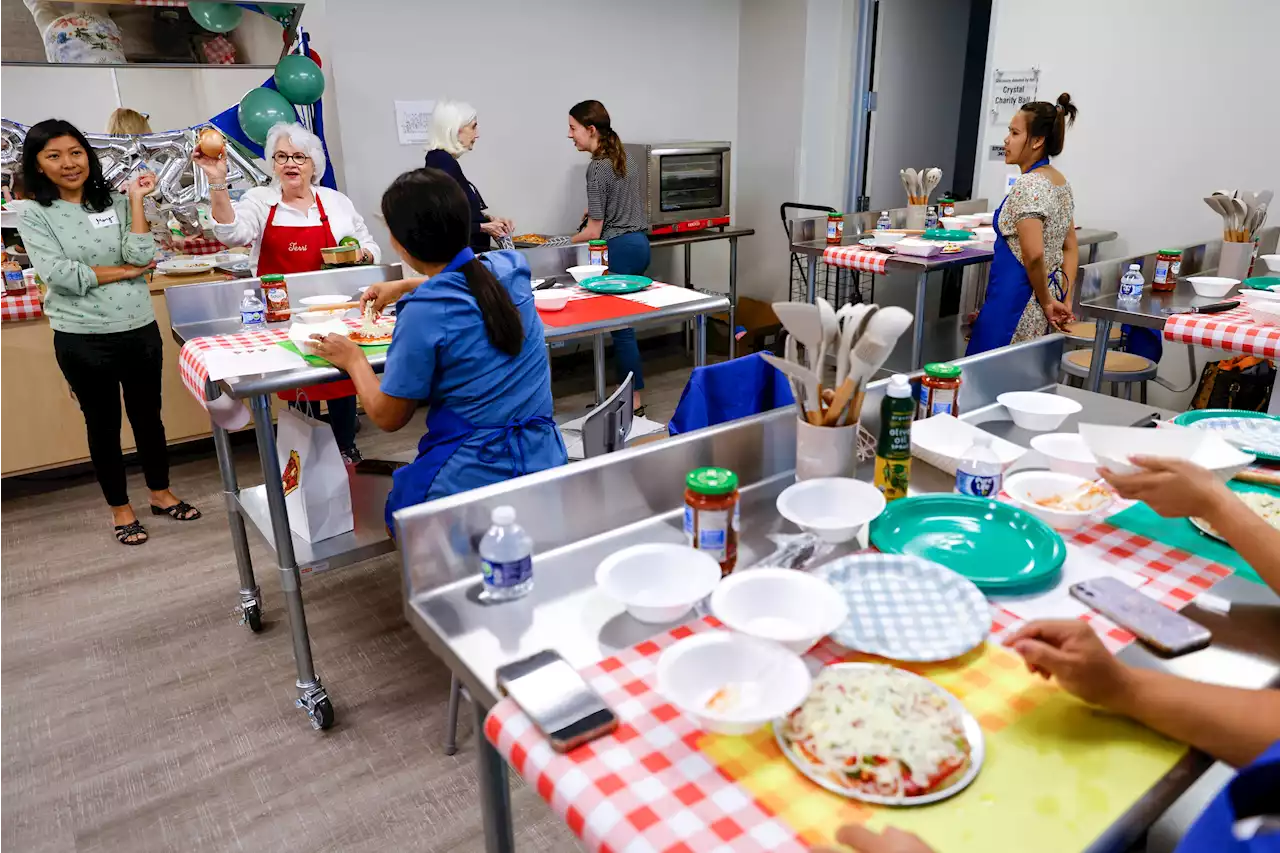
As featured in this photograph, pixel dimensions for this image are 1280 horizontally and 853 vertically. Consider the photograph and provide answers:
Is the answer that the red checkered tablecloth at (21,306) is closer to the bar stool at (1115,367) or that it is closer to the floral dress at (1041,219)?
the floral dress at (1041,219)

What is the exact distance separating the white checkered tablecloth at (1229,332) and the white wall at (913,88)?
365 cm

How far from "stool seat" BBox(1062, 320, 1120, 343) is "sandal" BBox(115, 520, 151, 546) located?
12.3 ft

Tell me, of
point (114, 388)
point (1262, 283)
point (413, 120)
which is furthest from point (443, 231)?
point (413, 120)

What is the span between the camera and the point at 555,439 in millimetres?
2225

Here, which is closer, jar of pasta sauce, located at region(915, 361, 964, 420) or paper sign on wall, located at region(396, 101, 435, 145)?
jar of pasta sauce, located at region(915, 361, 964, 420)

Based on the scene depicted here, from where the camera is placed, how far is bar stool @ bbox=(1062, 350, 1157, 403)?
3.24 metres

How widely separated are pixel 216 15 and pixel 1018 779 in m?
4.61

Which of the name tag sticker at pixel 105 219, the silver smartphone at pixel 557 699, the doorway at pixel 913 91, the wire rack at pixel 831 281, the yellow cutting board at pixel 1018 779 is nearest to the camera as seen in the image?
the yellow cutting board at pixel 1018 779

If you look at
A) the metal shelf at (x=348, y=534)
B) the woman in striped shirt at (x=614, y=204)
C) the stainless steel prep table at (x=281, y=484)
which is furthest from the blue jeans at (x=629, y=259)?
the metal shelf at (x=348, y=534)

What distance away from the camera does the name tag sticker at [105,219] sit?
296 cm

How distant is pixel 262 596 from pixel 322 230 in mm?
1381

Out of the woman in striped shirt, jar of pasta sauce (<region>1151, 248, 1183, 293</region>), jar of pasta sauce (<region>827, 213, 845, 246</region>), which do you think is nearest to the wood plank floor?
the woman in striped shirt

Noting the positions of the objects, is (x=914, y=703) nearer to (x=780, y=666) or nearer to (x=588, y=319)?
(x=780, y=666)

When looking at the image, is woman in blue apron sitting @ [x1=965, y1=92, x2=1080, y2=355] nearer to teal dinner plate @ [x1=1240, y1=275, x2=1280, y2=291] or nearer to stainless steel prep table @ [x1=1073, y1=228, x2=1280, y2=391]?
stainless steel prep table @ [x1=1073, y1=228, x2=1280, y2=391]
